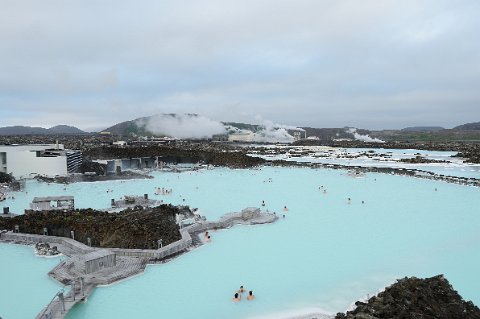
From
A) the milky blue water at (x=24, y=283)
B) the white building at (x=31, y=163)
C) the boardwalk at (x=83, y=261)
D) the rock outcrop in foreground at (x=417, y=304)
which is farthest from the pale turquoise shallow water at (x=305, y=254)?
the white building at (x=31, y=163)

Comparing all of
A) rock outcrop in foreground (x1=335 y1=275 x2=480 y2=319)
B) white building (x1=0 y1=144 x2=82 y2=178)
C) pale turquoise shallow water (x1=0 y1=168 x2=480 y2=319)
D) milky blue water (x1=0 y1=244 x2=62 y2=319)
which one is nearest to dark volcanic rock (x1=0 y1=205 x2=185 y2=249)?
milky blue water (x1=0 y1=244 x2=62 y2=319)

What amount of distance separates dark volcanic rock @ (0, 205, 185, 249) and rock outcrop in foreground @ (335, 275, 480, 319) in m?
7.84

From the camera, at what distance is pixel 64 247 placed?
15133mm

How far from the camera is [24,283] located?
12.2 metres

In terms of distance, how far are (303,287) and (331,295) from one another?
0.92m

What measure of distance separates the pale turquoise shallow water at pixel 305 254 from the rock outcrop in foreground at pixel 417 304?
155 cm

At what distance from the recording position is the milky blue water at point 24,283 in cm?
1057

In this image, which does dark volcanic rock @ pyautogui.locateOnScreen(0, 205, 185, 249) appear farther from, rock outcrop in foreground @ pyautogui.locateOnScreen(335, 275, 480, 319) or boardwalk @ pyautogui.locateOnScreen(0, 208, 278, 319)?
rock outcrop in foreground @ pyautogui.locateOnScreen(335, 275, 480, 319)

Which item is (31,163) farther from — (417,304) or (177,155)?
(417,304)

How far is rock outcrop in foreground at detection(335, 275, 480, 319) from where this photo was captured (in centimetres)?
871

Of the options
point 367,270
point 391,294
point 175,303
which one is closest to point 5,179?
point 175,303

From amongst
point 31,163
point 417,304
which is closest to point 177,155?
point 31,163

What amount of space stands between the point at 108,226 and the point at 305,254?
292 inches

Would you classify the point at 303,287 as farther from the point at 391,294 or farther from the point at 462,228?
the point at 462,228
